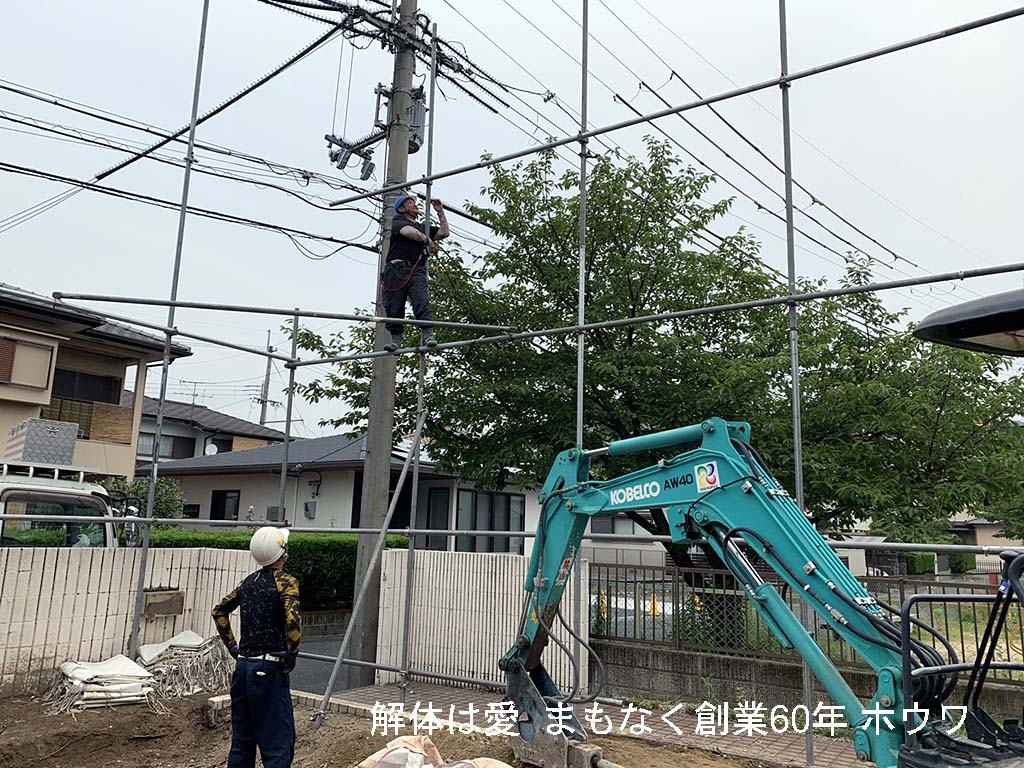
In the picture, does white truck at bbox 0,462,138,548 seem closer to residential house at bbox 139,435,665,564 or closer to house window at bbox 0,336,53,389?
residential house at bbox 139,435,665,564

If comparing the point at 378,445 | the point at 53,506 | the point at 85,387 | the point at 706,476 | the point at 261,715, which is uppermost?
the point at 85,387

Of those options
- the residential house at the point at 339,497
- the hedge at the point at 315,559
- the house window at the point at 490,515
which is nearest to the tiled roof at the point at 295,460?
the residential house at the point at 339,497

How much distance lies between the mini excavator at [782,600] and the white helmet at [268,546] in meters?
1.59

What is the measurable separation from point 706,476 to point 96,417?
17671 millimetres

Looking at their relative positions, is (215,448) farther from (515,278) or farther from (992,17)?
(992,17)

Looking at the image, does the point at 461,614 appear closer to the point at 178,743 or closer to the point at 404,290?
the point at 178,743

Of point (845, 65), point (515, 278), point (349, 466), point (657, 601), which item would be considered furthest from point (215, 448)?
point (845, 65)

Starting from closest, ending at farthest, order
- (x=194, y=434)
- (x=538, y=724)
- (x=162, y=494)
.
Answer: (x=538, y=724) → (x=162, y=494) → (x=194, y=434)

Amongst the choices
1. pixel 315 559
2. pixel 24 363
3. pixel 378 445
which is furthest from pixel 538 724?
pixel 24 363

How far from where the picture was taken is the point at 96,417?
18.2 meters

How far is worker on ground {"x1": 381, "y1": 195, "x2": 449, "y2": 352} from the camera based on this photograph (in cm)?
718

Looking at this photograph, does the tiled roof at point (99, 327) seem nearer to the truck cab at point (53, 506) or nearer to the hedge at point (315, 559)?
the hedge at point (315, 559)

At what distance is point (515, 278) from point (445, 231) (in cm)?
224

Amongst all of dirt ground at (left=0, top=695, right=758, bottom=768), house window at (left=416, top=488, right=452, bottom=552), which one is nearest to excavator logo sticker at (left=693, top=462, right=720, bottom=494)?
dirt ground at (left=0, top=695, right=758, bottom=768)
